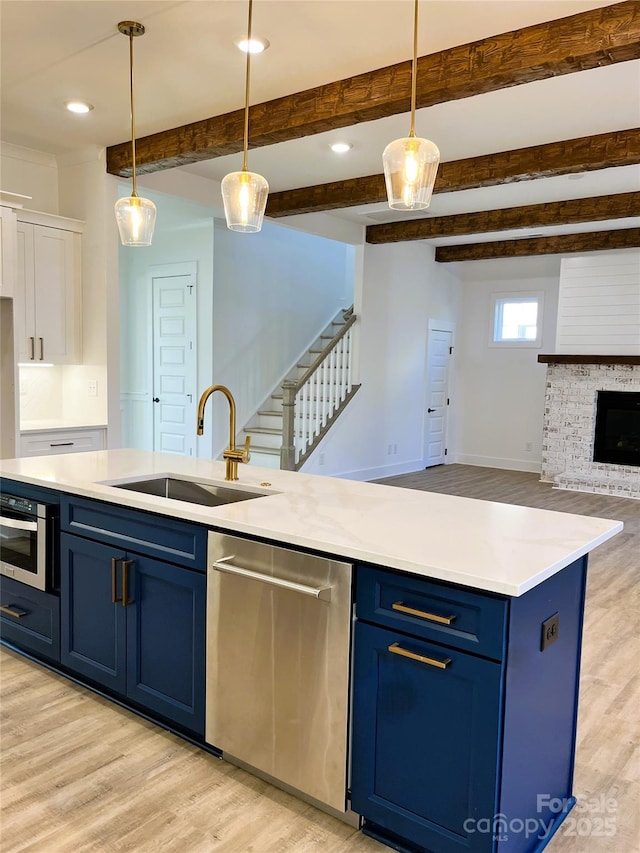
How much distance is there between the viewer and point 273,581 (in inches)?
79.6

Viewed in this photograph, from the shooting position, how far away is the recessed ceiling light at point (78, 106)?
4.15 m

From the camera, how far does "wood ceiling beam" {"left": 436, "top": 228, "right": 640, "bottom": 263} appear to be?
7750mm

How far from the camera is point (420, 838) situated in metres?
1.81

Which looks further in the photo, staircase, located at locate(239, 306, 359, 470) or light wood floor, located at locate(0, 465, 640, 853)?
staircase, located at locate(239, 306, 359, 470)

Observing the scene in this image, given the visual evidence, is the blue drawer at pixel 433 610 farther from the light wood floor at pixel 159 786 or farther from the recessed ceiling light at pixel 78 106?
the recessed ceiling light at pixel 78 106

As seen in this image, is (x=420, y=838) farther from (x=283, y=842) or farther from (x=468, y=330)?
(x=468, y=330)

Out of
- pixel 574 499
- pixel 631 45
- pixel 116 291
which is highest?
pixel 631 45

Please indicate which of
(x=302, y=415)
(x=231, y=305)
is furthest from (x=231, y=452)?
(x=231, y=305)

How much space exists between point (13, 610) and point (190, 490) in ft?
3.48

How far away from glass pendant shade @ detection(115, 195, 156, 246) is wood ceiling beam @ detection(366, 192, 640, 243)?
192 inches

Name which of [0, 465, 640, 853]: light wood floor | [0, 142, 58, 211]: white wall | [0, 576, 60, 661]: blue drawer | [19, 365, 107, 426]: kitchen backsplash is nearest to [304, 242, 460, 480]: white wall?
[19, 365, 107, 426]: kitchen backsplash

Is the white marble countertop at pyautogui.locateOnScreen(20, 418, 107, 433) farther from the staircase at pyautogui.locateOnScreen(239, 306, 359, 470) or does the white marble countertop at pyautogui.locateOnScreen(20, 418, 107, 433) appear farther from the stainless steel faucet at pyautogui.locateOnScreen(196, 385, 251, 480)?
the stainless steel faucet at pyautogui.locateOnScreen(196, 385, 251, 480)

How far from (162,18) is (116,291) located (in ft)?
7.84

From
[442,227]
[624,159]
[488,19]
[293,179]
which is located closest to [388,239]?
[442,227]
